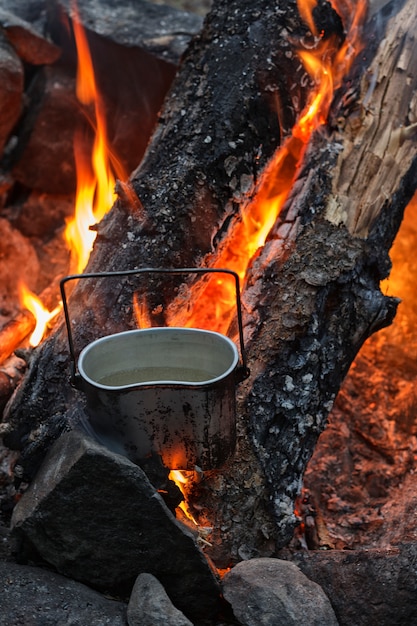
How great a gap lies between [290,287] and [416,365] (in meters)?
1.13

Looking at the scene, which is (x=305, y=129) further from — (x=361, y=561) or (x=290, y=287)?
(x=361, y=561)

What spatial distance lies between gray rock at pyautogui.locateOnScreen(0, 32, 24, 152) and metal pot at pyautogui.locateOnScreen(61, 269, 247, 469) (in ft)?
6.72

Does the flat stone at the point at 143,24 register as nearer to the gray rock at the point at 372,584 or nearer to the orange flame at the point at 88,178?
the orange flame at the point at 88,178

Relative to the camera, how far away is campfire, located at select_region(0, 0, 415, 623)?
2387mm

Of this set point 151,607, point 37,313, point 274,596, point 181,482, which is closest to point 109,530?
point 151,607

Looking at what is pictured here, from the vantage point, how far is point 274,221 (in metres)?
2.97

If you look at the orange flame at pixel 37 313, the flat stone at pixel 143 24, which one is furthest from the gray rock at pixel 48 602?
the flat stone at pixel 143 24

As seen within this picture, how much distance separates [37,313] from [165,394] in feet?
4.40

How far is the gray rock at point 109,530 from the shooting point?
2.06 meters

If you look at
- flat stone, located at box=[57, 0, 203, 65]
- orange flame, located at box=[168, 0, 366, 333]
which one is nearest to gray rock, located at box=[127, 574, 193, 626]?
orange flame, located at box=[168, 0, 366, 333]

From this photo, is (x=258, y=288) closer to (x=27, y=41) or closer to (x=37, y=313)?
(x=37, y=313)

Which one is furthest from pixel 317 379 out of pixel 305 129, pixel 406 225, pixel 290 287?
pixel 406 225

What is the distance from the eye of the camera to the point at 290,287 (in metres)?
2.69

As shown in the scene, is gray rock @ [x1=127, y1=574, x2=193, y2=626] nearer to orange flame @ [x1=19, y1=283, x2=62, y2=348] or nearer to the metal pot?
the metal pot
